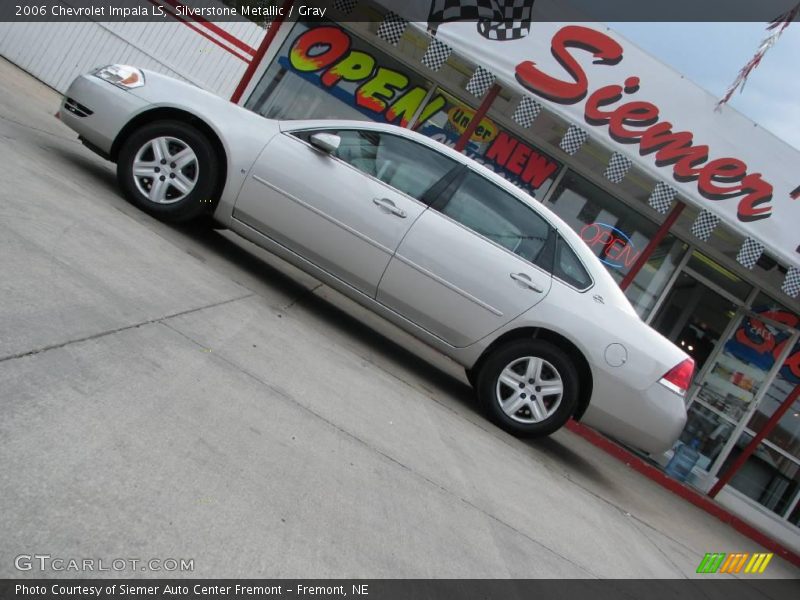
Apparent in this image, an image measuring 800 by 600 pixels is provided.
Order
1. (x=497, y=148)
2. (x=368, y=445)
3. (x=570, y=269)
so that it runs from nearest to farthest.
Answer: (x=368, y=445), (x=570, y=269), (x=497, y=148)

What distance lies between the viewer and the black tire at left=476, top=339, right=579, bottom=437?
18.7 ft

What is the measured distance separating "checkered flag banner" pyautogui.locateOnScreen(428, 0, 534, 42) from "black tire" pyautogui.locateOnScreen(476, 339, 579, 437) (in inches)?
205

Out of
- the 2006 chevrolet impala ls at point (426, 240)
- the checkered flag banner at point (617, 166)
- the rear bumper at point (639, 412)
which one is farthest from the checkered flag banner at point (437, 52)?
the rear bumper at point (639, 412)

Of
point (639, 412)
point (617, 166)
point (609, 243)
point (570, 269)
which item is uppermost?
point (617, 166)

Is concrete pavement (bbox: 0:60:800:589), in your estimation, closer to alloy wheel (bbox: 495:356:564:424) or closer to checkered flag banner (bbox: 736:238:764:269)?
alloy wheel (bbox: 495:356:564:424)

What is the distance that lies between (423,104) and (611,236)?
10.9 feet

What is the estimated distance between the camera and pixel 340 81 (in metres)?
11.5

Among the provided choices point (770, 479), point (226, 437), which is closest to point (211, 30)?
point (226, 437)

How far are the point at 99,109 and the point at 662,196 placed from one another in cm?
655

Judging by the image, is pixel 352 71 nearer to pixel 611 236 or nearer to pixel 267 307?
pixel 611 236

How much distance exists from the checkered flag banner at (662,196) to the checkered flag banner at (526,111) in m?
1.73

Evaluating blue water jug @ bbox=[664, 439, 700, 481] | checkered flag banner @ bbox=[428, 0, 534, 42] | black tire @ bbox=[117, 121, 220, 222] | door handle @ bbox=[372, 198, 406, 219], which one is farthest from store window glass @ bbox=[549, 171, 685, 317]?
black tire @ bbox=[117, 121, 220, 222]

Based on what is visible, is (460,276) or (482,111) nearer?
(460,276)

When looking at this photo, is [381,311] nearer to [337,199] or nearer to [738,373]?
[337,199]
